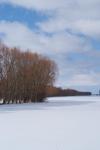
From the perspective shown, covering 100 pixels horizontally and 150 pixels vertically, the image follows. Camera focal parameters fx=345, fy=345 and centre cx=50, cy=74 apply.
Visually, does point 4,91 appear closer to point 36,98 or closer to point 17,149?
point 36,98

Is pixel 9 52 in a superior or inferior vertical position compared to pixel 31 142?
superior

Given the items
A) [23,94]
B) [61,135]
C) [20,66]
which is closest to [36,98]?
[23,94]

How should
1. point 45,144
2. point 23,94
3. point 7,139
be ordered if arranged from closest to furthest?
point 45,144
point 7,139
point 23,94

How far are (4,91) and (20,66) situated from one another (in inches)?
180

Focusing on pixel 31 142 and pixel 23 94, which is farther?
pixel 23 94

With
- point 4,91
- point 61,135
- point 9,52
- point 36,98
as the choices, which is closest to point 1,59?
point 9,52

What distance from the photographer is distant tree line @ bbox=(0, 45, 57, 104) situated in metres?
45.9

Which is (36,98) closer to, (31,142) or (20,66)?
(20,66)

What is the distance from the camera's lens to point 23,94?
4888 cm

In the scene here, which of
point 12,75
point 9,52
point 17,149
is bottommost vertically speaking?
point 17,149

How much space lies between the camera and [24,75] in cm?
4841

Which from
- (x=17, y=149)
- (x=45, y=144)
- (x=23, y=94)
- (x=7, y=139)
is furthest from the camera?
(x=23, y=94)

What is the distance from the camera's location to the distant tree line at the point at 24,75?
4591 cm

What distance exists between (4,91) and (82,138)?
37.2m
